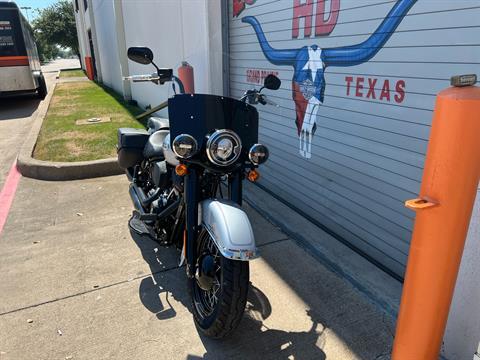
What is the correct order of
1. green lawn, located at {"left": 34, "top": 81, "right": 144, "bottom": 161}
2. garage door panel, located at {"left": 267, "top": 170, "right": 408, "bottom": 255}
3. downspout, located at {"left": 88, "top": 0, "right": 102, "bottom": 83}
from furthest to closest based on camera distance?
downspout, located at {"left": 88, "top": 0, "right": 102, "bottom": 83}, green lawn, located at {"left": 34, "top": 81, "right": 144, "bottom": 161}, garage door panel, located at {"left": 267, "top": 170, "right": 408, "bottom": 255}

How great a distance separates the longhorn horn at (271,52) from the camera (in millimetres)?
4359

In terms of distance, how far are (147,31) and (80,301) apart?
7.83 m

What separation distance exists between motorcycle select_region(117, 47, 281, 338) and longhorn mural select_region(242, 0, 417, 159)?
40.4 inches

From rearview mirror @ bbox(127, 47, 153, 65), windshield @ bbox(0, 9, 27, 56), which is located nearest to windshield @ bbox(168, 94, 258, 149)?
rearview mirror @ bbox(127, 47, 153, 65)

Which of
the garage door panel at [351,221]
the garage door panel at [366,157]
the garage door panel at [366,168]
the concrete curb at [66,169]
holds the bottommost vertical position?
the concrete curb at [66,169]

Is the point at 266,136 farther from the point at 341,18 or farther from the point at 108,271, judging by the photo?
the point at 108,271

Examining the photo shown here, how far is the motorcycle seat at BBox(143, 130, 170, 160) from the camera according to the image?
3393mm

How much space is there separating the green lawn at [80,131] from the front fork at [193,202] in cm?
391

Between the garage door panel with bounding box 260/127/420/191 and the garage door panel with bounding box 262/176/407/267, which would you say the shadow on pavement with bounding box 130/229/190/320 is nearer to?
the garage door panel with bounding box 262/176/407/267

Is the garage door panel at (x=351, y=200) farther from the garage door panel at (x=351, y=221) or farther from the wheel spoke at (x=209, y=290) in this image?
the wheel spoke at (x=209, y=290)

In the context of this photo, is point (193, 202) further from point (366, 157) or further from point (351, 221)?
point (351, 221)

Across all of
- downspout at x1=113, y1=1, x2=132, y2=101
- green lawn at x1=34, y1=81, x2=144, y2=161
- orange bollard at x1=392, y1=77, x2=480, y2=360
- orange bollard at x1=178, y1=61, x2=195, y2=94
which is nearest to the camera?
orange bollard at x1=392, y1=77, x2=480, y2=360

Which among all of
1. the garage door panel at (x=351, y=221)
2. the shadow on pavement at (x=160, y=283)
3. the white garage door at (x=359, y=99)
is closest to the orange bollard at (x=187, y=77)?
the white garage door at (x=359, y=99)

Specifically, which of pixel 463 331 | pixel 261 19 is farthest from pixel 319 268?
pixel 261 19
